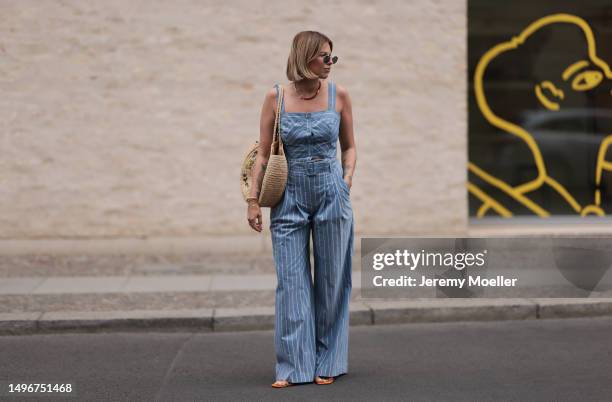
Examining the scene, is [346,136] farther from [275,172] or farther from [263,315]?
[263,315]

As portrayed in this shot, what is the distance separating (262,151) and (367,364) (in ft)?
5.30

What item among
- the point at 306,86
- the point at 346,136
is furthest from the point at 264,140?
the point at 346,136

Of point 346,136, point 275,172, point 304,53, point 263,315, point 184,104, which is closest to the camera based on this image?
point 304,53

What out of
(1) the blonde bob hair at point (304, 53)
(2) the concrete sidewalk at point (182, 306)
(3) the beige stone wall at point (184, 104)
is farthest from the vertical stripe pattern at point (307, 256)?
(3) the beige stone wall at point (184, 104)

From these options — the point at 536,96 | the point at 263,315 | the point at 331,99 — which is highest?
the point at 536,96

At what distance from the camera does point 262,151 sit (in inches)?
213

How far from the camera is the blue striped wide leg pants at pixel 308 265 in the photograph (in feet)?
17.7

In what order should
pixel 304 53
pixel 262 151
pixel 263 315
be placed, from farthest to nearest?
pixel 263 315 < pixel 262 151 < pixel 304 53

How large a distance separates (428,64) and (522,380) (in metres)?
6.04

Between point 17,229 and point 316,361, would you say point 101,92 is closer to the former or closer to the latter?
point 17,229

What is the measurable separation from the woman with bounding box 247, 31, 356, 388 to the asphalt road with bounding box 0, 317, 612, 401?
0.77 ft

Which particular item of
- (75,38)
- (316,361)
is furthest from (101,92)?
(316,361)

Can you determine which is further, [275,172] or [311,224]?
[311,224]

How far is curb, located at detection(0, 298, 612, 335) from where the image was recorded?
7.24 metres
